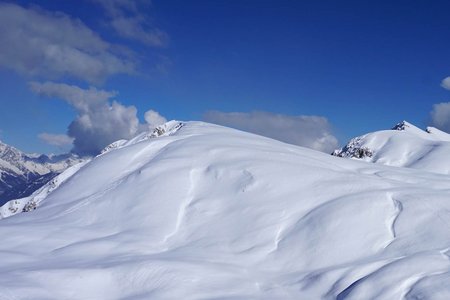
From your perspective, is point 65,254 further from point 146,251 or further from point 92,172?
point 92,172

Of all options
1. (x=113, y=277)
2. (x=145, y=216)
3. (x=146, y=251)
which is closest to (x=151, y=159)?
(x=145, y=216)

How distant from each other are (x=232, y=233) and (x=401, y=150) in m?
67.6

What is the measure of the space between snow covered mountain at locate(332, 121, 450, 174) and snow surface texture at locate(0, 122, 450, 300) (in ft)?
150

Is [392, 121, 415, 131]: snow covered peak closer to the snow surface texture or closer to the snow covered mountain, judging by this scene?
the snow covered mountain

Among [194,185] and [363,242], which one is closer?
[363,242]

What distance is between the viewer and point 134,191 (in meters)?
16.9

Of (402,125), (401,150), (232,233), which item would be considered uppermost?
(402,125)

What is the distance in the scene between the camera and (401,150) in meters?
74.1

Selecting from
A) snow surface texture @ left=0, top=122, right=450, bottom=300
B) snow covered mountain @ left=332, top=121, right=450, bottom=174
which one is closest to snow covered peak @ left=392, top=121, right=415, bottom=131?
snow covered mountain @ left=332, top=121, right=450, bottom=174

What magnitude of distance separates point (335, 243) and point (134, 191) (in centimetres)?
830

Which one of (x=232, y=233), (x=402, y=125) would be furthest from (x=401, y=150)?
(x=232, y=233)

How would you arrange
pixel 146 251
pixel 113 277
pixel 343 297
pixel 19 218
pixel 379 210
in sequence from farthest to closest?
pixel 19 218 → pixel 379 210 → pixel 146 251 → pixel 113 277 → pixel 343 297

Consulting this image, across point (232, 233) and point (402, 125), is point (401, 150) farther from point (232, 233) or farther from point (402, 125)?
point (232, 233)

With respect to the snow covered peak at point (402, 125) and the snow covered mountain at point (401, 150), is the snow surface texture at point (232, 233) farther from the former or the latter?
the snow covered peak at point (402, 125)
